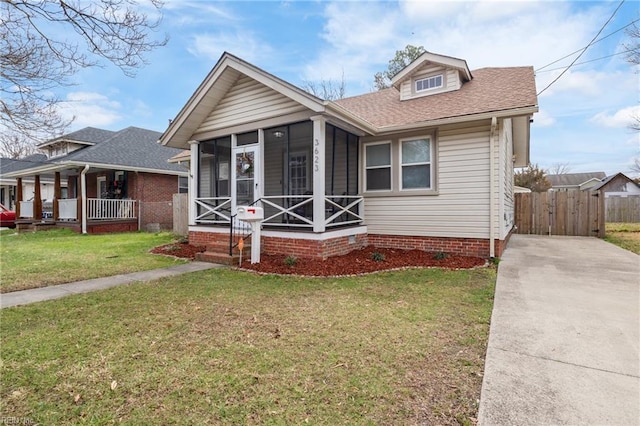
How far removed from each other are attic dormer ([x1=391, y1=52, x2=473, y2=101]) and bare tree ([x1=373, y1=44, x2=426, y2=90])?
13726mm

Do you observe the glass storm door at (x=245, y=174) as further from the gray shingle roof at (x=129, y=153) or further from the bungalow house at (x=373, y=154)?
the gray shingle roof at (x=129, y=153)

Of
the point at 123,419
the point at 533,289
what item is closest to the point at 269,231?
the point at 533,289

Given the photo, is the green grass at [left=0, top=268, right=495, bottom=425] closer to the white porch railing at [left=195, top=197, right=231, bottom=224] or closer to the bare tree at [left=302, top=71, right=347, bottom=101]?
the white porch railing at [left=195, top=197, right=231, bottom=224]

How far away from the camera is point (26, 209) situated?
17.8 meters

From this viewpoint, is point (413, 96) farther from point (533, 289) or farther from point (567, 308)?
point (567, 308)

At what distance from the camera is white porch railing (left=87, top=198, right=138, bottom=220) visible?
15105 mm

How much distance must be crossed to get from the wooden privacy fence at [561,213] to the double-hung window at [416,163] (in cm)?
840

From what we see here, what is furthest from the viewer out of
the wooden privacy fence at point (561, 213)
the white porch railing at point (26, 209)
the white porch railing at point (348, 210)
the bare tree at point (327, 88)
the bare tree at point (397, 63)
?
the bare tree at point (327, 88)

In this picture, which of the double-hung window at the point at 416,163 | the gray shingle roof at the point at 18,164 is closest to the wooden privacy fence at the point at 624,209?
the double-hung window at the point at 416,163

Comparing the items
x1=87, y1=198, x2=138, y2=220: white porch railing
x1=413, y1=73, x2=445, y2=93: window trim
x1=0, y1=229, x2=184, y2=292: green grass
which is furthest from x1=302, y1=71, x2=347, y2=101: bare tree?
x1=0, y1=229, x2=184, y2=292: green grass

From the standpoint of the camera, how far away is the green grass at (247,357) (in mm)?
2174

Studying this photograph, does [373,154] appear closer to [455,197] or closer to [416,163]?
[416,163]

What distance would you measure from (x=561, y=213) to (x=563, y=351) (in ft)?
42.5

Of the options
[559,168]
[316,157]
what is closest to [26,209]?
[316,157]
